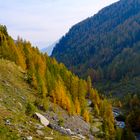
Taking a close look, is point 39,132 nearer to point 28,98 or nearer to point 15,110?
point 15,110

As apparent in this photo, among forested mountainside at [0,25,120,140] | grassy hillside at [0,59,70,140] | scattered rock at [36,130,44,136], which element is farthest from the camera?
scattered rock at [36,130,44,136]

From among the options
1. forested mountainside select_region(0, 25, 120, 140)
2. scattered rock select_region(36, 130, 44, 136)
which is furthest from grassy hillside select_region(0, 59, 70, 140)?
scattered rock select_region(36, 130, 44, 136)

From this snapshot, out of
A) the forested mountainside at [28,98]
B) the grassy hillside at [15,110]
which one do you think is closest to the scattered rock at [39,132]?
the forested mountainside at [28,98]

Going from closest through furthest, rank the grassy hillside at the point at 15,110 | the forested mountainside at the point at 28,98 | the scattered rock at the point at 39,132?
1. the grassy hillside at the point at 15,110
2. the forested mountainside at the point at 28,98
3. the scattered rock at the point at 39,132

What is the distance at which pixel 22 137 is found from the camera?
37.9 m

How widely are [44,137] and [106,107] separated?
100101mm

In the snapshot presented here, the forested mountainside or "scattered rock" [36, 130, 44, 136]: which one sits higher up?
the forested mountainside

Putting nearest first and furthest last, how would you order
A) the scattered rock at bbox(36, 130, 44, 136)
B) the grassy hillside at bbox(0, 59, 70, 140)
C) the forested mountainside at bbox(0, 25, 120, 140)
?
the grassy hillside at bbox(0, 59, 70, 140) < the forested mountainside at bbox(0, 25, 120, 140) < the scattered rock at bbox(36, 130, 44, 136)

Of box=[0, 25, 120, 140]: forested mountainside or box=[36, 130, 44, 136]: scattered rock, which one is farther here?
box=[36, 130, 44, 136]: scattered rock

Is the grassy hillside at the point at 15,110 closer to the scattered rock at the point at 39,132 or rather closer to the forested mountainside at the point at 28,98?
the forested mountainside at the point at 28,98

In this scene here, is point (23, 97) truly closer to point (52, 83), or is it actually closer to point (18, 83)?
point (18, 83)

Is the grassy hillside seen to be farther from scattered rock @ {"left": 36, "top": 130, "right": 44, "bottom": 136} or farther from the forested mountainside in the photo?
scattered rock @ {"left": 36, "top": 130, "right": 44, "bottom": 136}

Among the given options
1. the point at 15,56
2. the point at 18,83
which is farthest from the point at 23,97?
the point at 15,56

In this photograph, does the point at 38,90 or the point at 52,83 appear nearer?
the point at 38,90
